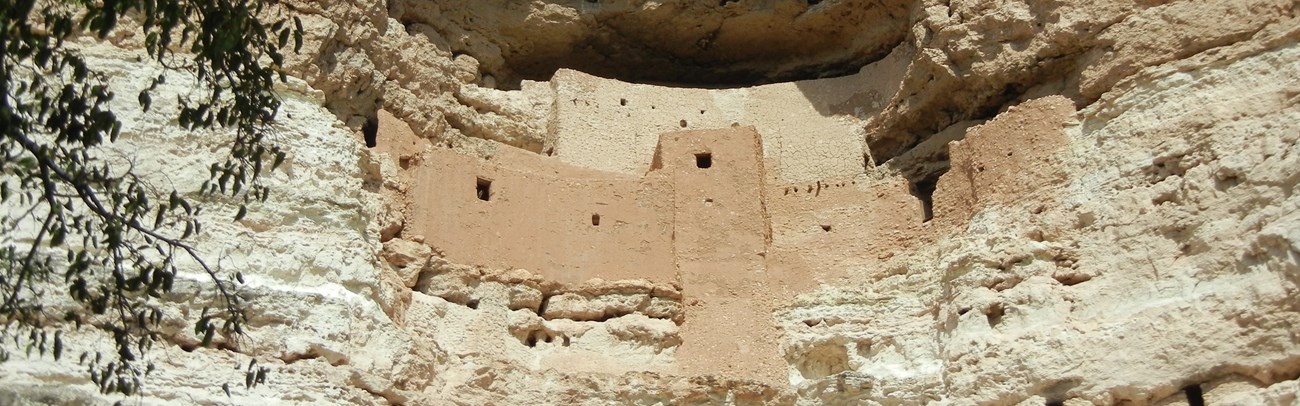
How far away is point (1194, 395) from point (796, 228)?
5.28 m

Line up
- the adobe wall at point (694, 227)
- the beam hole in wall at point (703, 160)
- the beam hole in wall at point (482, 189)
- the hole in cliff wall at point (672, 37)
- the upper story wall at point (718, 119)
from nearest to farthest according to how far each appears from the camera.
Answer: the adobe wall at point (694, 227) < the beam hole in wall at point (482, 189) < the beam hole in wall at point (703, 160) < the upper story wall at point (718, 119) < the hole in cliff wall at point (672, 37)

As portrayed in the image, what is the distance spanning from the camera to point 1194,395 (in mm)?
13070

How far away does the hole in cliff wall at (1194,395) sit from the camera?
13008 millimetres

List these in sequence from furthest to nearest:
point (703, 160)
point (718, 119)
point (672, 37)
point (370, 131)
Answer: point (672, 37), point (718, 119), point (703, 160), point (370, 131)

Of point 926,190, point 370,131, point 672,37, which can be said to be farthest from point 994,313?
point 672,37

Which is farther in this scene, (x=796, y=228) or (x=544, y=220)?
(x=796, y=228)

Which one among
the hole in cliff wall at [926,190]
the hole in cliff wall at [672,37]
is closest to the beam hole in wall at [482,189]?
the hole in cliff wall at [672,37]

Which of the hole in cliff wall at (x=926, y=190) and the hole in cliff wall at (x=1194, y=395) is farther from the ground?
the hole in cliff wall at (x=926, y=190)

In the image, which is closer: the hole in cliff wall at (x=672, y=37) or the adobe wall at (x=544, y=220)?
the adobe wall at (x=544, y=220)

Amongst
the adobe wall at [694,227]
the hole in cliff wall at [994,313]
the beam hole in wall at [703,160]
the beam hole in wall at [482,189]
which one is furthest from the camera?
the beam hole in wall at [703,160]

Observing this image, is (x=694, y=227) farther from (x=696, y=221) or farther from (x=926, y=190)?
(x=926, y=190)

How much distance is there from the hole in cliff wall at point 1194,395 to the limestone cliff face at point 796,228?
0.7 inches

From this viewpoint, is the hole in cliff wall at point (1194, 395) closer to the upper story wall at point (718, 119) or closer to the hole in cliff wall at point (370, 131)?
the upper story wall at point (718, 119)

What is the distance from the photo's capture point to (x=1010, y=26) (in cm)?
1694
